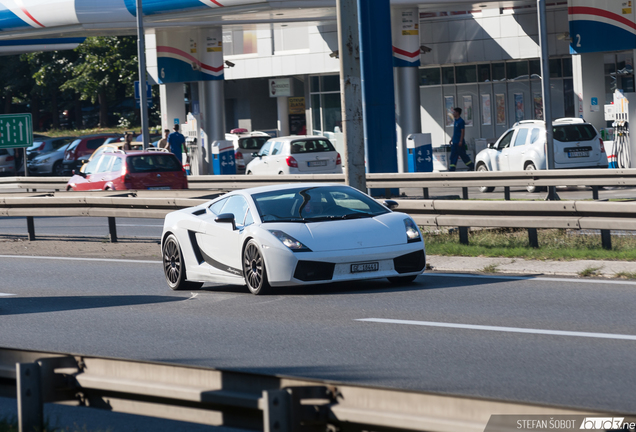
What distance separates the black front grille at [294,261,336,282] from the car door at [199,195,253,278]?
0.87 meters

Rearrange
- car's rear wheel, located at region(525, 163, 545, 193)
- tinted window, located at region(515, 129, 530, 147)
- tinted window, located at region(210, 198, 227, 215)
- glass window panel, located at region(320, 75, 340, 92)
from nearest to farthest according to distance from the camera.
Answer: tinted window, located at region(210, 198, 227, 215) < car's rear wheel, located at region(525, 163, 545, 193) < tinted window, located at region(515, 129, 530, 147) < glass window panel, located at region(320, 75, 340, 92)

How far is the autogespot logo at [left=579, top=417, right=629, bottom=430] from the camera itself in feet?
10.3

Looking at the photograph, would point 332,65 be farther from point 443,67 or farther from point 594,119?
point 594,119

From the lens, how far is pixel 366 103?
21.2 meters

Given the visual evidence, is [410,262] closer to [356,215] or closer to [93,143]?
[356,215]

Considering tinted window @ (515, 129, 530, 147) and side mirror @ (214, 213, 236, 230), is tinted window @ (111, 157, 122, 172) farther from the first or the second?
side mirror @ (214, 213, 236, 230)

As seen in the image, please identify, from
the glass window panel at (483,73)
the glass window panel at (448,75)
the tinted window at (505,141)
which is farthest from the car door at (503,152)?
the glass window panel at (448,75)

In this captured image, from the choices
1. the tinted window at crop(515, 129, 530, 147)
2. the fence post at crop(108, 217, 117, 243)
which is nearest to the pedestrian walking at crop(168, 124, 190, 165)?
the tinted window at crop(515, 129, 530, 147)

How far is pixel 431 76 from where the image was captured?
127 feet

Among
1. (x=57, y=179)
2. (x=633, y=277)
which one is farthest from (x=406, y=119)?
(x=633, y=277)

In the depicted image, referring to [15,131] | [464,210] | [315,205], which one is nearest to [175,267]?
[315,205]

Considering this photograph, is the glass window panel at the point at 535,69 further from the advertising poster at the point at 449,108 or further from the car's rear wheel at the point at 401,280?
the car's rear wheel at the point at 401,280

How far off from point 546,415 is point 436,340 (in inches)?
202

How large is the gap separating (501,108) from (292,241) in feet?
87.8
